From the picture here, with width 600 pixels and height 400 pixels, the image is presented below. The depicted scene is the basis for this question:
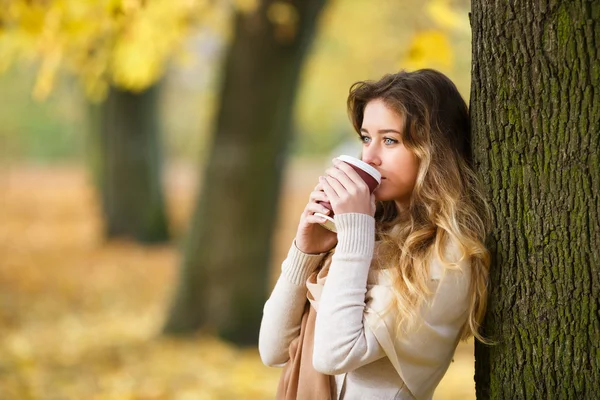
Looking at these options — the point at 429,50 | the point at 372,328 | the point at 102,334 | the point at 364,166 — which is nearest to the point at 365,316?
the point at 372,328

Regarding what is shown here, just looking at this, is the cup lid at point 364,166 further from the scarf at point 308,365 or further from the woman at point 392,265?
the scarf at point 308,365

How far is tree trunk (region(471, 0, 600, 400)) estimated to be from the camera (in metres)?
2.12

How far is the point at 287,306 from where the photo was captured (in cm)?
252

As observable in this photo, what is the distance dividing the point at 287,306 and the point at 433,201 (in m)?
0.61

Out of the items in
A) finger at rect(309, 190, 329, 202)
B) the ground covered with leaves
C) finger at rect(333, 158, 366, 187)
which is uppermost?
finger at rect(333, 158, 366, 187)

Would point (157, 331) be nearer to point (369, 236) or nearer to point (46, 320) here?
point (46, 320)

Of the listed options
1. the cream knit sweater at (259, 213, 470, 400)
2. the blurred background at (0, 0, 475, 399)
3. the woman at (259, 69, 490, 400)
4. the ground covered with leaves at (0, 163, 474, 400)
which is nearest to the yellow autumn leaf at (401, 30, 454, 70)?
the blurred background at (0, 0, 475, 399)

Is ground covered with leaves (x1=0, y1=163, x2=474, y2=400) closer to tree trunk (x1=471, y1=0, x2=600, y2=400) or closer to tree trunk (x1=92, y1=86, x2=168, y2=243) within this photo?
tree trunk (x1=92, y1=86, x2=168, y2=243)

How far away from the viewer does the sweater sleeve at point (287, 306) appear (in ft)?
8.20

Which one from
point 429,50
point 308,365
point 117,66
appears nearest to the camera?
point 308,365

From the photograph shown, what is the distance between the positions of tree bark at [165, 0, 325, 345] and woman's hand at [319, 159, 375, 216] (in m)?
4.53

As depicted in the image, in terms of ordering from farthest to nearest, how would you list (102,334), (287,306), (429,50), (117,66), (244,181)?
1. (117,66)
2. (102,334)
3. (244,181)
4. (429,50)
5. (287,306)

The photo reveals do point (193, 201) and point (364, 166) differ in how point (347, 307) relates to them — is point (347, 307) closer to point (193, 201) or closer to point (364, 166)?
point (364, 166)

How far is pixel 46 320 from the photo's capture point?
8266mm
